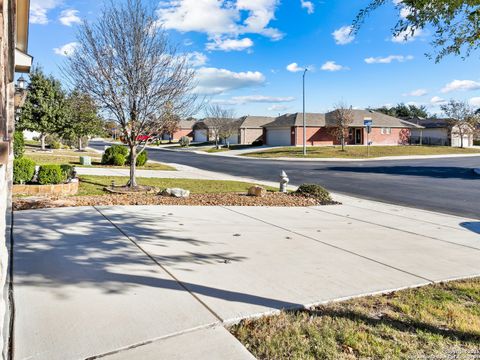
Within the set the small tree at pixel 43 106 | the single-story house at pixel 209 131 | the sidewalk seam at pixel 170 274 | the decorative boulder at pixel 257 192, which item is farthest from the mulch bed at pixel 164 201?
the single-story house at pixel 209 131

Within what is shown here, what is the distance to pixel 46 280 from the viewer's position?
167 inches

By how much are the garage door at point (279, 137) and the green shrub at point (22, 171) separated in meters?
41.0

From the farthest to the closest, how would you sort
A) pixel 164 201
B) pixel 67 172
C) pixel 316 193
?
pixel 316 193 < pixel 67 172 < pixel 164 201

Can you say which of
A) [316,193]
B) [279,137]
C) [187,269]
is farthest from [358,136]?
[187,269]

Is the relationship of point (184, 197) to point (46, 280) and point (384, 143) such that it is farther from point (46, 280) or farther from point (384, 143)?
point (384, 143)

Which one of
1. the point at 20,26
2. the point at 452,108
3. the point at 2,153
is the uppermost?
the point at 452,108

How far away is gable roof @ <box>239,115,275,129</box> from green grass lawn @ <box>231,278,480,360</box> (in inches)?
2175

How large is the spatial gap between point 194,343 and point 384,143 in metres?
52.0

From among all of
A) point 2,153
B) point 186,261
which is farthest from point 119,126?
point 2,153

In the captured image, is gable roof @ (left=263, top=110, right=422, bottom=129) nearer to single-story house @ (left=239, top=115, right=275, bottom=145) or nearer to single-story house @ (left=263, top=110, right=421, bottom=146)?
single-story house @ (left=263, top=110, right=421, bottom=146)

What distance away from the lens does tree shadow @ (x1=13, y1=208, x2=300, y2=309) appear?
413 centimetres

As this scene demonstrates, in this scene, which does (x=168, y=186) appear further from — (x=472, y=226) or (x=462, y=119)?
(x=462, y=119)

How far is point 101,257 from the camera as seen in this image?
5.08 meters

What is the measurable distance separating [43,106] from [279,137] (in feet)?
97.1
